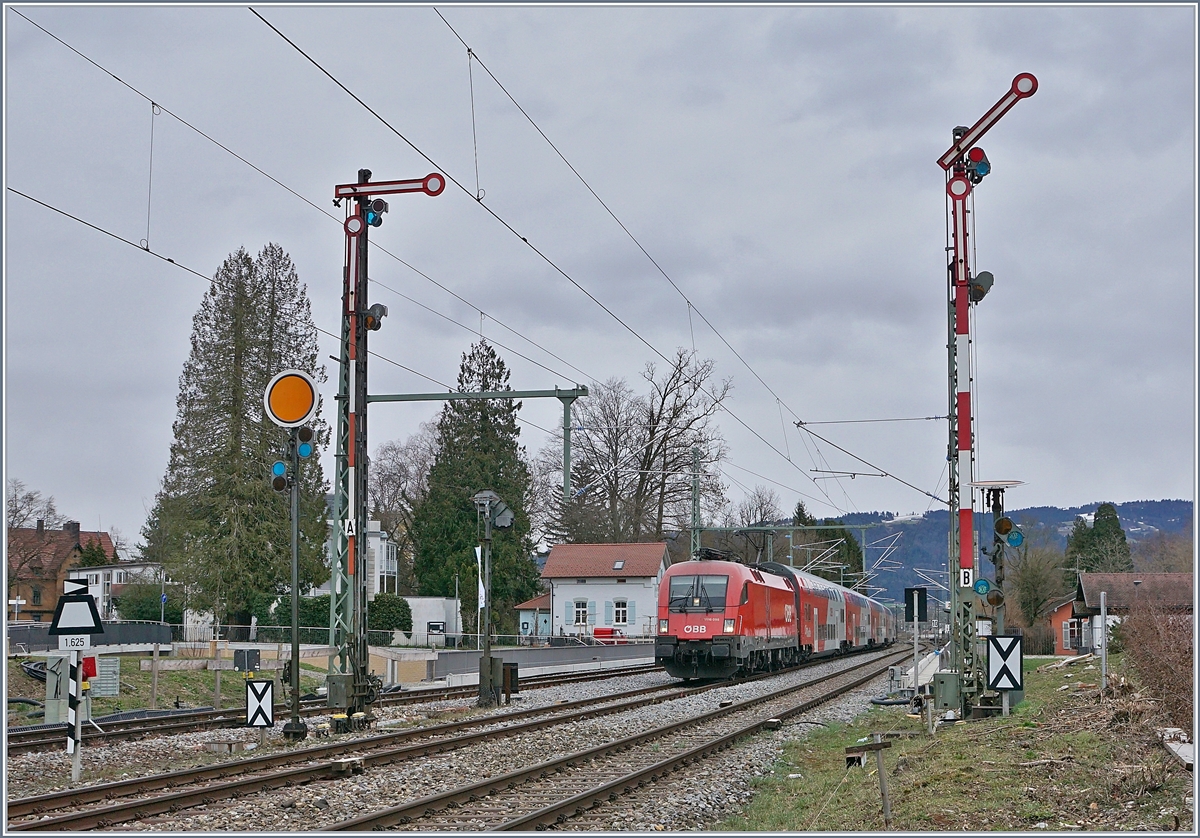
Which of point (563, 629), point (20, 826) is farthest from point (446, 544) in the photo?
point (20, 826)

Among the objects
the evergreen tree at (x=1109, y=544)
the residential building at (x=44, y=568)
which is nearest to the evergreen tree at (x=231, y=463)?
the residential building at (x=44, y=568)

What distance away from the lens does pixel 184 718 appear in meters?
20.4

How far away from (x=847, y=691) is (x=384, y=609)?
30.3 m

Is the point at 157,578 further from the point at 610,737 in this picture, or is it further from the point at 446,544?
the point at 610,737

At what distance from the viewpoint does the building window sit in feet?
215

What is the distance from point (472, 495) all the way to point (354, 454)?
47.4m

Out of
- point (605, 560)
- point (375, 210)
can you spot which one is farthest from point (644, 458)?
point (375, 210)

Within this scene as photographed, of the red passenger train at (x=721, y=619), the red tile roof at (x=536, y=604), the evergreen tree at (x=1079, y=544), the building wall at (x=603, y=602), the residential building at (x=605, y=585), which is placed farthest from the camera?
the evergreen tree at (x=1079, y=544)

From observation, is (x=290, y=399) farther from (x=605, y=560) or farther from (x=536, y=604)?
(x=536, y=604)

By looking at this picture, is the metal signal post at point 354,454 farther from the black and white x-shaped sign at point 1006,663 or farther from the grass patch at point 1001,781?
the black and white x-shaped sign at point 1006,663

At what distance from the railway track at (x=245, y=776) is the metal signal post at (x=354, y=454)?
70.0 inches

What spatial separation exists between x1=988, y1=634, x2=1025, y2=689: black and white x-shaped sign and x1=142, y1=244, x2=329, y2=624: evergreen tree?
40.7 meters

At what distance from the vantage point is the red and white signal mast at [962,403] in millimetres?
17953

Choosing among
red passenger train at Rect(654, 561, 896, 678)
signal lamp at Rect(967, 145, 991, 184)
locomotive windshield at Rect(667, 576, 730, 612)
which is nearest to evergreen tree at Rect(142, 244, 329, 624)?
red passenger train at Rect(654, 561, 896, 678)
